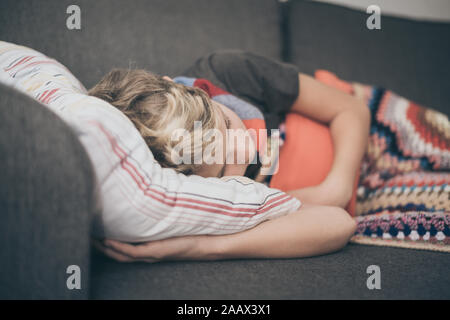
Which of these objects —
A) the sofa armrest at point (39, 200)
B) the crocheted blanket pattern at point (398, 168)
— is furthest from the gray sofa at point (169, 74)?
the crocheted blanket pattern at point (398, 168)

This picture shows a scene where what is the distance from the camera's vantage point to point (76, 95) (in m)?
0.59

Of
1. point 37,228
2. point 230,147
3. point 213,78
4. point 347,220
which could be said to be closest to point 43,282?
point 37,228

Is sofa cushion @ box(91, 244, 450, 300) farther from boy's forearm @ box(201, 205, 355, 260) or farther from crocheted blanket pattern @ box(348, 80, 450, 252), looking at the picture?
crocheted blanket pattern @ box(348, 80, 450, 252)

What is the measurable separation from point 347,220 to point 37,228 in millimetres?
528

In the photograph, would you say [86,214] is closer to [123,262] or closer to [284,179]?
[123,262]

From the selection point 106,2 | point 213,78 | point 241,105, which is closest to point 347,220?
point 241,105

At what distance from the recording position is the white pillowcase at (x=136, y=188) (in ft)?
1.68

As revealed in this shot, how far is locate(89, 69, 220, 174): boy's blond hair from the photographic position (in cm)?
64

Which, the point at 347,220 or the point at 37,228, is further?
the point at 347,220

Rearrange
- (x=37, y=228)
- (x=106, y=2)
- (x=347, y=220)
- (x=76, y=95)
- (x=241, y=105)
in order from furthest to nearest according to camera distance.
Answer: (x=106, y=2), (x=241, y=105), (x=347, y=220), (x=76, y=95), (x=37, y=228)

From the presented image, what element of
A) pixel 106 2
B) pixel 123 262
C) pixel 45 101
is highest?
pixel 106 2

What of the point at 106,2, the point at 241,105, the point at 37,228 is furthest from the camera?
the point at 106,2

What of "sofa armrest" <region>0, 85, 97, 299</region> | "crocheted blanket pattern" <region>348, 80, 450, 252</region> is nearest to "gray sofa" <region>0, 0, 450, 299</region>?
"sofa armrest" <region>0, 85, 97, 299</region>

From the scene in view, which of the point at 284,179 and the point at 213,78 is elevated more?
the point at 213,78
